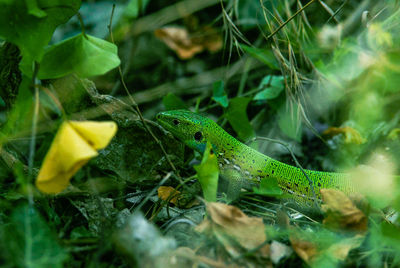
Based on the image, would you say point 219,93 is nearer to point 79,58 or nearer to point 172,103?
point 172,103

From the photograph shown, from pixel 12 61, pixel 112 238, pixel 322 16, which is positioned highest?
pixel 322 16

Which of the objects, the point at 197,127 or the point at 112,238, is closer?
the point at 112,238

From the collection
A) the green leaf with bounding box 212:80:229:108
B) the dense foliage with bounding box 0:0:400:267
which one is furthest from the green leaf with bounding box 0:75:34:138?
the green leaf with bounding box 212:80:229:108

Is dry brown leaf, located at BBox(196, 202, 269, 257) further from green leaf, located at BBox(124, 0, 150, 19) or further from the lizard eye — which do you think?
green leaf, located at BBox(124, 0, 150, 19)

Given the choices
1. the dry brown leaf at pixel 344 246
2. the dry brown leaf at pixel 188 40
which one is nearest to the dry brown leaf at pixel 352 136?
the dry brown leaf at pixel 344 246

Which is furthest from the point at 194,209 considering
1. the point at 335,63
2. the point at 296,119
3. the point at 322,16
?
the point at 322,16

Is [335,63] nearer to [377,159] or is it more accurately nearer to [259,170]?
[377,159]
